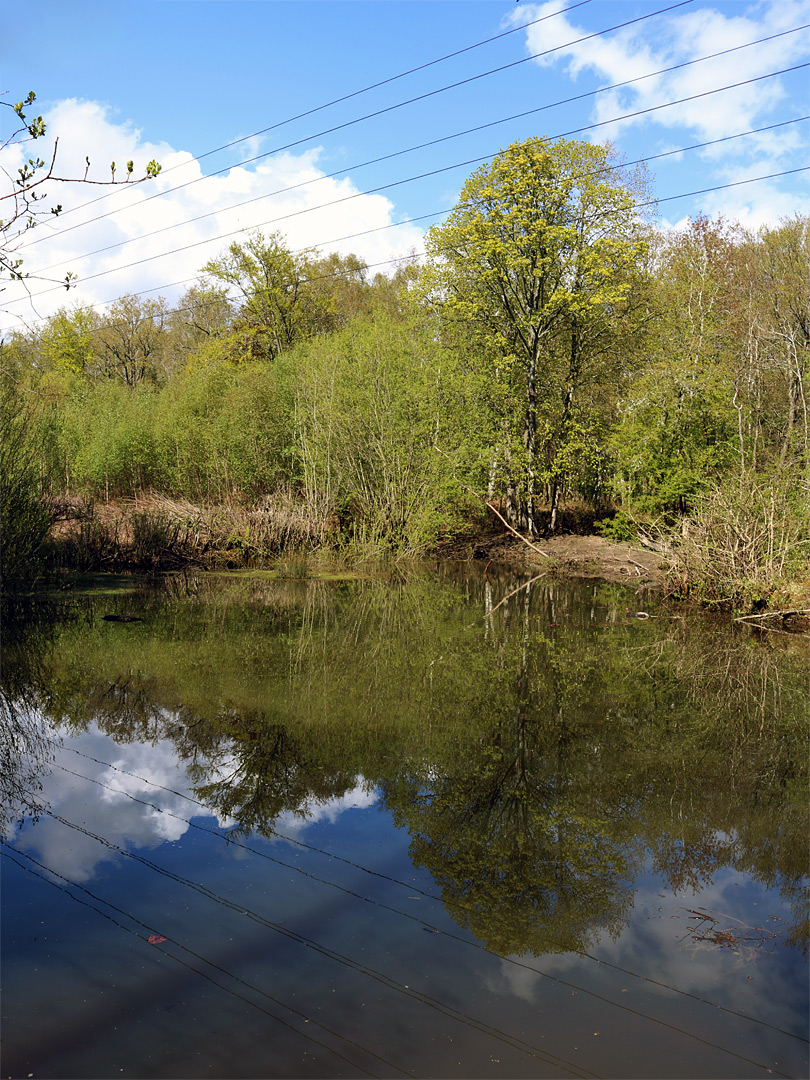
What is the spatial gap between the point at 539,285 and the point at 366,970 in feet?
71.6

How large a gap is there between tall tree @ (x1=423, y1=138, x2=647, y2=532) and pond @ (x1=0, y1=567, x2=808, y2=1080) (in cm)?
1510

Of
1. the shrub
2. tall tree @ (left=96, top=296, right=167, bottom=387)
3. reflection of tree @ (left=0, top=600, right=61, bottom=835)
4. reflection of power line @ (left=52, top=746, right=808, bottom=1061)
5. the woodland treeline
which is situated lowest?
reflection of power line @ (left=52, top=746, right=808, bottom=1061)

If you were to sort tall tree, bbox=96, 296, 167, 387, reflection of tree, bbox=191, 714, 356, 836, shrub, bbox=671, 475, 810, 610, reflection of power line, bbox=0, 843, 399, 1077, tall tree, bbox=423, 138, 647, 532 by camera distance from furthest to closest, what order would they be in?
tall tree, bbox=96, 296, 167, 387 → tall tree, bbox=423, 138, 647, 532 → shrub, bbox=671, 475, 810, 610 → reflection of tree, bbox=191, 714, 356, 836 → reflection of power line, bbox=0, 843, 399, 1077

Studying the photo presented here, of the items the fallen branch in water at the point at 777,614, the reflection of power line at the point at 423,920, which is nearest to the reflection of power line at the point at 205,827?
the reflection of power line at the point at 423,920

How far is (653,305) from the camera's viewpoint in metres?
23.9

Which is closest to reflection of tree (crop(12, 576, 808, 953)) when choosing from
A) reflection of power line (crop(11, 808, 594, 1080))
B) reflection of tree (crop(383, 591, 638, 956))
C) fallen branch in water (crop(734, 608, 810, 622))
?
reflection of tree (crop(383, 591, 638, 956))

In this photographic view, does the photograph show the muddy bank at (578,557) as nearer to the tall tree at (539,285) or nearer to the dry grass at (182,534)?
the tall tree at (539,285)

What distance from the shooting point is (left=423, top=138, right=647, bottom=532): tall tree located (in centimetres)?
2198

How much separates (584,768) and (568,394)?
767 inches

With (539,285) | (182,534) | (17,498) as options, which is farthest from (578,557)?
(17,498)

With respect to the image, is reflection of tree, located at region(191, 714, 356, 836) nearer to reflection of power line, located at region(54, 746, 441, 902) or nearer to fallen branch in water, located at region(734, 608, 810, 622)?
reflection of power line, located at region(54, 746, 441, 902)

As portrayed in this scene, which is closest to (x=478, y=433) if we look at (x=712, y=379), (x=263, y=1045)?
(x=712, y=379)

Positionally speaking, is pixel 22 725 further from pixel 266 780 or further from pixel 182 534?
pixel 182 534

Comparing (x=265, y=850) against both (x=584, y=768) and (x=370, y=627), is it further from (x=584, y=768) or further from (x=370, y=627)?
(x=370, y=627)
